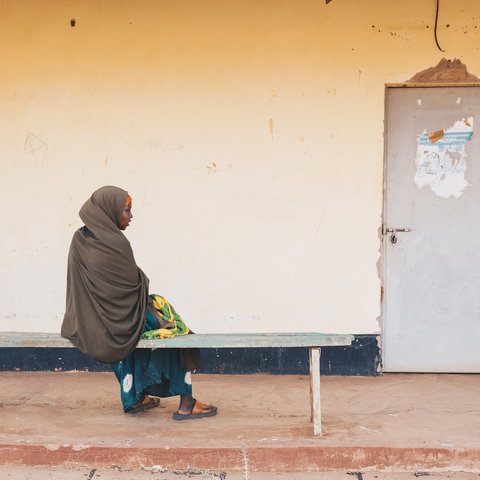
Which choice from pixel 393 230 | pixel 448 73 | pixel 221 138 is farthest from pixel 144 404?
pixel 448 73

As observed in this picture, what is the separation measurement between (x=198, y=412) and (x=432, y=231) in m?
2.25

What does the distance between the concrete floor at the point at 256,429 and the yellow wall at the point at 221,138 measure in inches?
24.7

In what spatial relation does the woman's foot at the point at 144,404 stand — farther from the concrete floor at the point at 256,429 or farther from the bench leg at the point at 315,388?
the bench leg at the point at 315,388

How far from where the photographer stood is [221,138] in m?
5.59

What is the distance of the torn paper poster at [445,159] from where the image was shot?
5547mm

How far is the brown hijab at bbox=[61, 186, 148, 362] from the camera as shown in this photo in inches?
166

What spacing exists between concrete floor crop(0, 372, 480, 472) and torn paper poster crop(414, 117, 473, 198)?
142 centimetres

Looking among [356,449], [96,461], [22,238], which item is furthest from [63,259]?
[356,449]

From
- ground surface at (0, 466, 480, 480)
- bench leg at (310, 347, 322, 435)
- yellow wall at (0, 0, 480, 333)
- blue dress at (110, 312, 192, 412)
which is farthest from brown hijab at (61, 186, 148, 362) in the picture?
yellow wall at (0, 0, 480, 333)

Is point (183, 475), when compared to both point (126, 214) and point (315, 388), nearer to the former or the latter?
point (315, 388)

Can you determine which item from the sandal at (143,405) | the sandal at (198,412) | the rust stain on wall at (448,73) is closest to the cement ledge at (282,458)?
the sandal at (198,412)

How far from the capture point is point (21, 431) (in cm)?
432

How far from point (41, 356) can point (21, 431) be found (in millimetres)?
1456

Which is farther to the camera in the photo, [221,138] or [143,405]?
[221,138]
